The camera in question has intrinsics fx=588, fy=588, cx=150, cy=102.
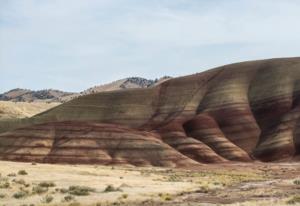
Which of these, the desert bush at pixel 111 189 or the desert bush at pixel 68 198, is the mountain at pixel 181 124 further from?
the desert bush at pixel 68 198

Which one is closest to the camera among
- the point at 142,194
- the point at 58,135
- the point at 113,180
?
the point at 142,194

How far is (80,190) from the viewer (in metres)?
46.8

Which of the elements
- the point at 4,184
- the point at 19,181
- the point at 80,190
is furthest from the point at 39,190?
the point at 19,181

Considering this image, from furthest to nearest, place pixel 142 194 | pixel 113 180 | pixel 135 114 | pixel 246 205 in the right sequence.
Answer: pixel 135 114 → pixel 113 180 → pixel 142 194 → pixel 246 205

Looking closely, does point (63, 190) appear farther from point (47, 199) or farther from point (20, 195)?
point (47, 199)

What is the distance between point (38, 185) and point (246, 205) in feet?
→ 69.1

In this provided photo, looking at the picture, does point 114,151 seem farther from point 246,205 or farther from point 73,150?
point 246,205

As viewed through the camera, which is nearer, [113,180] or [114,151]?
[113,180]

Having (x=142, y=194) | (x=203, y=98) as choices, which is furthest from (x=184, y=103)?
(x=142, y=194)

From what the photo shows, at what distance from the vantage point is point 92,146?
4582 inches

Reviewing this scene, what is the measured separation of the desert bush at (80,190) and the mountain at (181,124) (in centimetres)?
6009

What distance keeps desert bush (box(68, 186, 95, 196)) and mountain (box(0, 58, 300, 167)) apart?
60.1 metres

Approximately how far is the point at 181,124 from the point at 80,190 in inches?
3578

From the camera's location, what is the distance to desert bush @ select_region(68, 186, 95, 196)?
4512 centimetres
